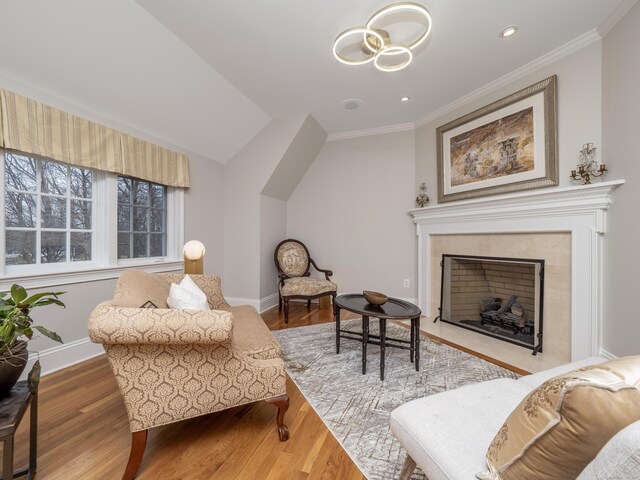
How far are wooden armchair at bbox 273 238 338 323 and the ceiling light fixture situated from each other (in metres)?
2.45

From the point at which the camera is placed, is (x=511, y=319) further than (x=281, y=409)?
Yes

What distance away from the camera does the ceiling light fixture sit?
1.68 meters

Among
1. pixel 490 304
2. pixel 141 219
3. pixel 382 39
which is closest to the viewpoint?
pixel 382 39

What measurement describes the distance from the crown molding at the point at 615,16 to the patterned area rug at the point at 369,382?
107 inches

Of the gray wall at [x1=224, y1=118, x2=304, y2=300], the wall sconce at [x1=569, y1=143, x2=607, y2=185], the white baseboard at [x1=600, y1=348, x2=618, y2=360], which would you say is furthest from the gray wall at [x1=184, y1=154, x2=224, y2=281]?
the white baseboard at [x1=600, y1=348, x2=618, y2=360]

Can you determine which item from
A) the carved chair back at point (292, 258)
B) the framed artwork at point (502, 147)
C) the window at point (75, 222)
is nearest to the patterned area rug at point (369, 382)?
the carved chair back at point (292, 258)

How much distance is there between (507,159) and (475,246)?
952mm

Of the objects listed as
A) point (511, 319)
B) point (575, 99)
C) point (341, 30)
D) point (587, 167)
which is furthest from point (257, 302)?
point (575, 99)

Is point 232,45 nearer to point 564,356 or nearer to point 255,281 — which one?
point 255,281

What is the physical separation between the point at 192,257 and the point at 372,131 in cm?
310

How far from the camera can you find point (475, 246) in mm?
2979

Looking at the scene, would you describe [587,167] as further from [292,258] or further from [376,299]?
[292,258]

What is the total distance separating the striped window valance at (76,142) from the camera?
71.7 inches

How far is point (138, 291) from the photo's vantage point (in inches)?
60.2
